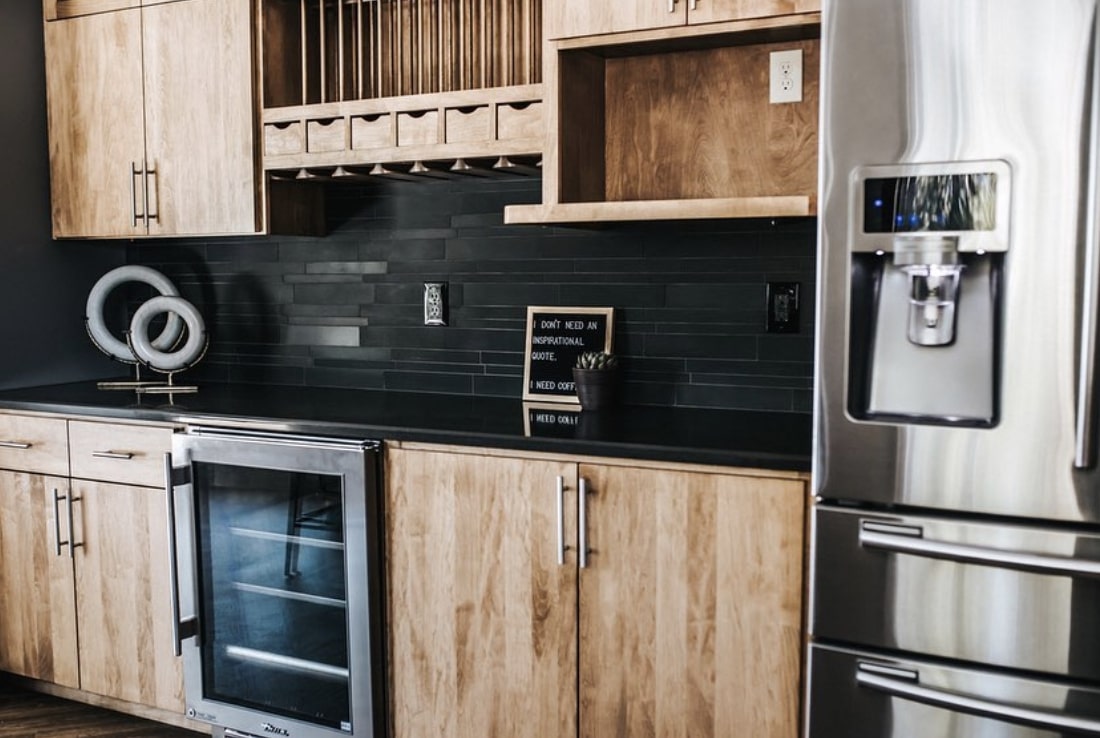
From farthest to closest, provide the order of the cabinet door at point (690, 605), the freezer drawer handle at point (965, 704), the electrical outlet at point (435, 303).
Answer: the electrical outlet at point (435, 303), the cabinet door at point (690, 605), the freezer drawer handle at point (965, 704)

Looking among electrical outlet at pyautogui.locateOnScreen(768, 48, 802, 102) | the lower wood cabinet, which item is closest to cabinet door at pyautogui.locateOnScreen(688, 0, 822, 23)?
electrical outlet at pyautogui.locateOnScreen(768, 48, 802, 102)

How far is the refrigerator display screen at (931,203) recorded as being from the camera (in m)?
1.76

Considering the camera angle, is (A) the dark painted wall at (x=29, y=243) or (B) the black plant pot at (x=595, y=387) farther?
(A) the dark painted wall at (x=29, y=243)

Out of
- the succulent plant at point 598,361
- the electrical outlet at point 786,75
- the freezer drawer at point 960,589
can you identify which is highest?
the electrical outlet at point 786,75

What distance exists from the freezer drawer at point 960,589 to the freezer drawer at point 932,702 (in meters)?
0.03

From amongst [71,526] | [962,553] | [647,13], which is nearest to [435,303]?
[647,13]

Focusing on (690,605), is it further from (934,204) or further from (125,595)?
(125,595)

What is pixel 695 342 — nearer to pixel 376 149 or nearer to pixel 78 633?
pixel 376 149

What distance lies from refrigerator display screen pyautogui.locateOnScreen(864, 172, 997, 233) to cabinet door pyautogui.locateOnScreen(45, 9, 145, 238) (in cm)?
220

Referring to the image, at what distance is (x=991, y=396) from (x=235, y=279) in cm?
241

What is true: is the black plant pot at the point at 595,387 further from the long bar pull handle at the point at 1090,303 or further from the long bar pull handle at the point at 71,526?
the long bar pull handle at the point at 71,526

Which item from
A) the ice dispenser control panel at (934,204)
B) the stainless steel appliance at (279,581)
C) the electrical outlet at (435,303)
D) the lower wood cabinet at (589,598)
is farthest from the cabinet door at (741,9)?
the stainless steel appliance at (279,581)

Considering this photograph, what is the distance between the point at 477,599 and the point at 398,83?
145 centimetres

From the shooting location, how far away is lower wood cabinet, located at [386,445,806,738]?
6.85 ft
